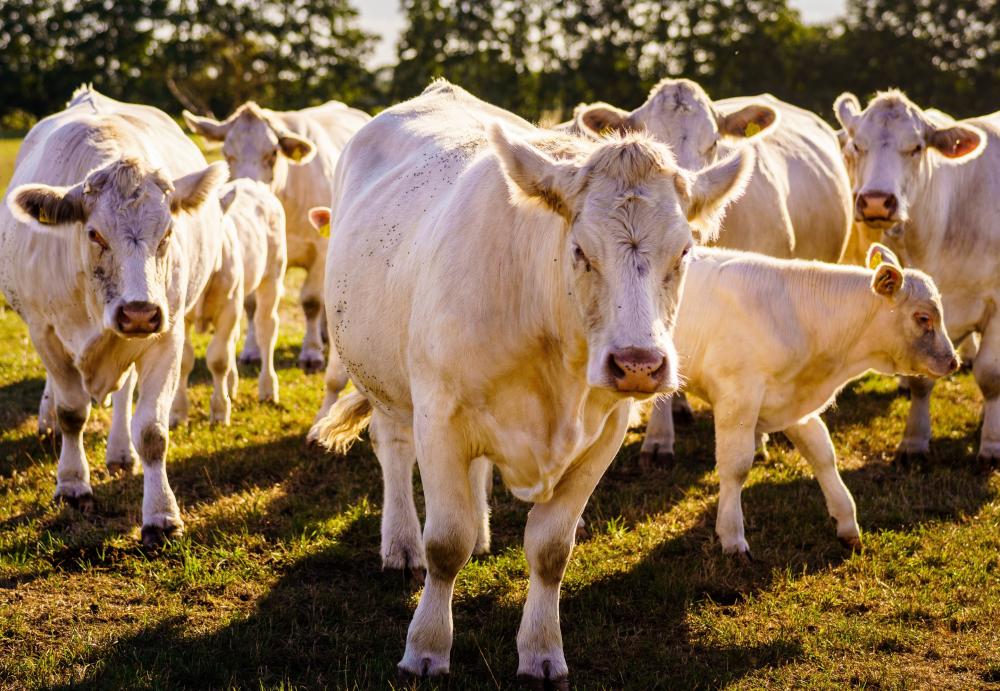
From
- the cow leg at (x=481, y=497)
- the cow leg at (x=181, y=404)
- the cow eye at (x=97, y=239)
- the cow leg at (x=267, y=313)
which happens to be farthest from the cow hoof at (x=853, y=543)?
the cow leg at (x=267, y=313)

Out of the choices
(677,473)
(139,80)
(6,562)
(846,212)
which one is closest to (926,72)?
(139,80)

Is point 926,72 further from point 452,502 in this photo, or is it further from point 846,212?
point 452,502

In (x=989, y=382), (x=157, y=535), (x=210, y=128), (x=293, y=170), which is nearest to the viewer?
(x=157, y=535)

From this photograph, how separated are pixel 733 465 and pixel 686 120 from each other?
2919mm

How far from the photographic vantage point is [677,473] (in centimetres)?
774

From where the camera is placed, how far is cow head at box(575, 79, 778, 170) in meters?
8.11

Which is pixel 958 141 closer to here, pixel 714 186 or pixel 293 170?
pixel 714 186

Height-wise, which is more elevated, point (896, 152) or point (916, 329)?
point (896, 152)

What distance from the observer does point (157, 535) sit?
20.5 feet

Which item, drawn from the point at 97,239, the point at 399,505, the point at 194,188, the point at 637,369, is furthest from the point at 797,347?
the point at 97,239

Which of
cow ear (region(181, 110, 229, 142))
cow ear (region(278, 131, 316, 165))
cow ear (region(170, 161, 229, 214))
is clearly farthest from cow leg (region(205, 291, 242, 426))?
cow ear (region(181, 110, 229, 142))

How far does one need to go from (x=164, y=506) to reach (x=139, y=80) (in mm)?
48737

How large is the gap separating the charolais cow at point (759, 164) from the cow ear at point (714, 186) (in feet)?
9.97

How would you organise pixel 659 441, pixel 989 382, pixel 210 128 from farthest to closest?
pixel 210 128 < pixel 989 382 < pixel 659 441
